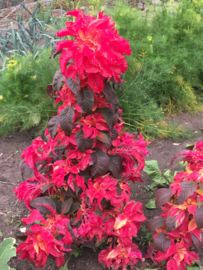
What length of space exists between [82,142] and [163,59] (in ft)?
7.68

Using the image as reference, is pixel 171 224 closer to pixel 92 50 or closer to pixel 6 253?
pixel 6 253

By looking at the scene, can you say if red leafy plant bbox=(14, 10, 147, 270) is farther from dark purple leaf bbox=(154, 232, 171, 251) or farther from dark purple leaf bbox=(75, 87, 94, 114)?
dark purple leaf bbox=(154, 232, 171, 251)

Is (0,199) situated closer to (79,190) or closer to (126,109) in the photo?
(79,190)

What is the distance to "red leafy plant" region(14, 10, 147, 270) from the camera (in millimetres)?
931

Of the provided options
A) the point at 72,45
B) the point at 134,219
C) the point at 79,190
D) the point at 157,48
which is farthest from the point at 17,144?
the point at 157,48

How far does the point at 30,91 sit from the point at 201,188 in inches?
85.7

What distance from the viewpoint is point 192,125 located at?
3.04m

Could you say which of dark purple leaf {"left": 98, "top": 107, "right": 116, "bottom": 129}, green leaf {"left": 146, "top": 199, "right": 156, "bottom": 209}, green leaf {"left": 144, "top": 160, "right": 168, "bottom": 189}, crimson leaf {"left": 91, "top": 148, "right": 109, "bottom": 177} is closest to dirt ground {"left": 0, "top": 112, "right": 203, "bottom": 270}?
green leaf {"left": 146, "top": 199, "right": 156, "bottom": 209}

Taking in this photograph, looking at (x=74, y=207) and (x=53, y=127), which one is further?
(x=74, y=207)

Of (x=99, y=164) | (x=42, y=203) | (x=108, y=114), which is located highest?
(x=108, y=114)

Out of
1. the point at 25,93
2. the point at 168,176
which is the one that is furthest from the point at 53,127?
the point at 25,93

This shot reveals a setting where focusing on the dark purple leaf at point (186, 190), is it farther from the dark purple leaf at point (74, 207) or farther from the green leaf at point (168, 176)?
the green leaf at point (168, 176)

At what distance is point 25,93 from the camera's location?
272cm

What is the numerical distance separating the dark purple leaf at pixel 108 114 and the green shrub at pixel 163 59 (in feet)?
5.63
